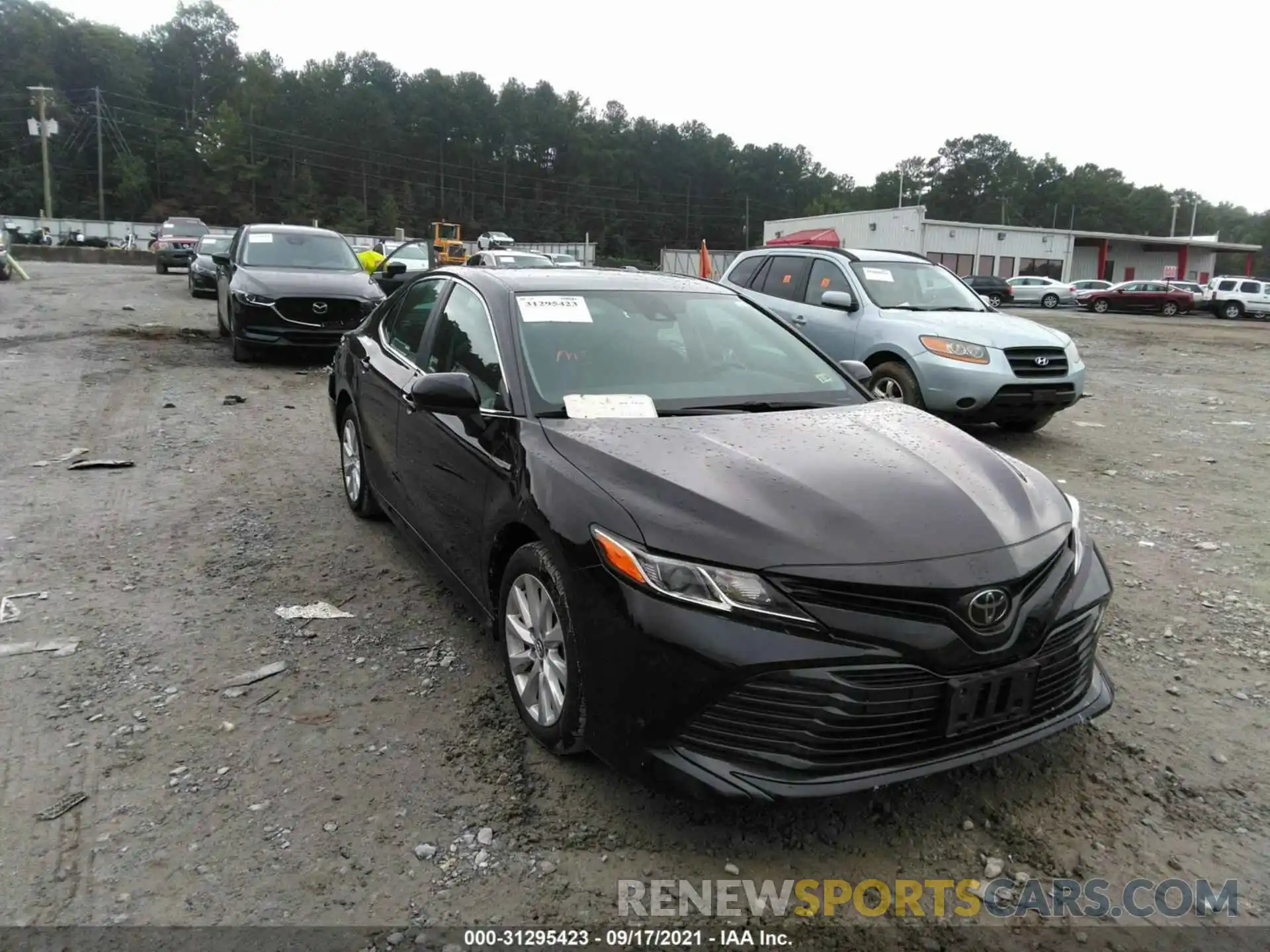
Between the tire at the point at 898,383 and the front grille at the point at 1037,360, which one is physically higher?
the front grille at the point at 1037,360

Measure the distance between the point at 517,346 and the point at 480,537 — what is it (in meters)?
0.79

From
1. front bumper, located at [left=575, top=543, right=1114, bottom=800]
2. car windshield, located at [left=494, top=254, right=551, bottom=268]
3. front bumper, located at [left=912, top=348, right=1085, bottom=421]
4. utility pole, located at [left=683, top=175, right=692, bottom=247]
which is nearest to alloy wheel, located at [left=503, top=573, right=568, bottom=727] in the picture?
front bumper, located at [left=575, top=543, right=1114, bottom=800]

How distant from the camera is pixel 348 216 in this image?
303 ft

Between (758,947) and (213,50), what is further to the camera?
(213,50)

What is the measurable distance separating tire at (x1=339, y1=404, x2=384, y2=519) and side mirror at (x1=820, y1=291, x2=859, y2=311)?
192 inches

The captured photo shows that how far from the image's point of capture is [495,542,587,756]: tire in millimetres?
2744

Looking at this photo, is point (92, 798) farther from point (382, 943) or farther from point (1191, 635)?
point (1191, 635)

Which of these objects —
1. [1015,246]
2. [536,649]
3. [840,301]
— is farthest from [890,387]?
[1015,246]

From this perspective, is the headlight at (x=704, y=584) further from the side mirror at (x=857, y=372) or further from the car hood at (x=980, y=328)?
the car hood at (x=980, y=328)

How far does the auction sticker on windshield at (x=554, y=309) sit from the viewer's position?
12.3ft

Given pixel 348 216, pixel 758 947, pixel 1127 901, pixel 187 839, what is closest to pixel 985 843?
pixel 1127 901

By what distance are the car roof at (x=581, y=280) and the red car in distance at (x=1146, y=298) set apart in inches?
1496

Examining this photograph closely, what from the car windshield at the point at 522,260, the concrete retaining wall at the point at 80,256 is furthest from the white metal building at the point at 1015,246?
the concrete retaining wall at the point at 80,256

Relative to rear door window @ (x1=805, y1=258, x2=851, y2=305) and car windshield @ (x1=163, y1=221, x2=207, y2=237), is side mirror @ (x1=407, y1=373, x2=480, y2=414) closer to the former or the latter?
rear door window @ (x1=805, y1=258, x2=851, y2=305)
